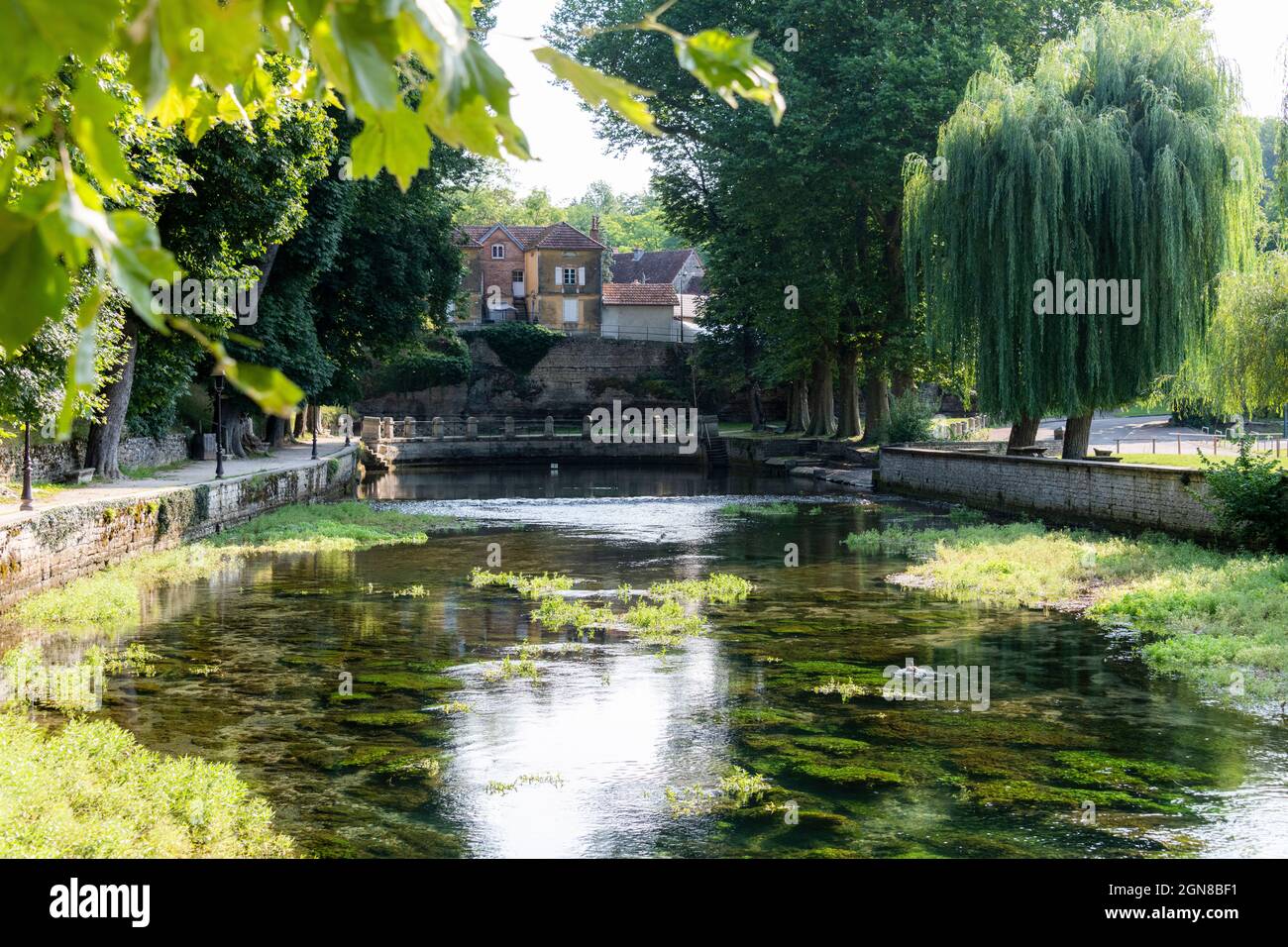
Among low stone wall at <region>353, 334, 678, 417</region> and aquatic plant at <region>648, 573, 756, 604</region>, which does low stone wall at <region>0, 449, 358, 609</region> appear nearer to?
aquatic plant at <region>648, 573, 756, 604</region>

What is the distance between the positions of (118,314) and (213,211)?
5869 millimetres

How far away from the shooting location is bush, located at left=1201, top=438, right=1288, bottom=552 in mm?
18578

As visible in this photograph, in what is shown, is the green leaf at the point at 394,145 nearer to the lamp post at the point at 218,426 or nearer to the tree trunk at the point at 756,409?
the lamp post at the point at 218,426

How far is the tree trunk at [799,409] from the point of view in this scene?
195 feet

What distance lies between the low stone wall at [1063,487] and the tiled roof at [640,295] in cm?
5412

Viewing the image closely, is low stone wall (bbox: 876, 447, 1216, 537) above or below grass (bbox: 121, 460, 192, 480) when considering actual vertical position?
below

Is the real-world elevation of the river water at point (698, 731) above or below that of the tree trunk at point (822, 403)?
below

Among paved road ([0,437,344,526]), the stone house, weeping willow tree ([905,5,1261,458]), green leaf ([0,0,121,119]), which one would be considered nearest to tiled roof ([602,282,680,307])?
the stone house

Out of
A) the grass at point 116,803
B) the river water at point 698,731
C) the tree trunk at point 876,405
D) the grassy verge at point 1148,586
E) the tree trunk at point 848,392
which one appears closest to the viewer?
the grass at point 116,803

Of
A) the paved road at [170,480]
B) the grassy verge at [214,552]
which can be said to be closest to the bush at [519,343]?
the paved road at [170,480]

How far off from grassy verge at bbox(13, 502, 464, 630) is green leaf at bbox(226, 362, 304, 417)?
1391 cm

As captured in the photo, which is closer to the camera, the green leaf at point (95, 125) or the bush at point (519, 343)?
the green leaf at point (95, 125)

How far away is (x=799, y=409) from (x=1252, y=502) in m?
42.9
